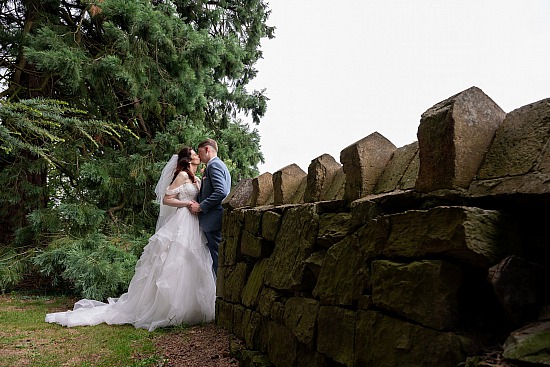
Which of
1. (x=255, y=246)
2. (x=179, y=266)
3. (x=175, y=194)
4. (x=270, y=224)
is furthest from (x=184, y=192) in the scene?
(x=270, y=224)

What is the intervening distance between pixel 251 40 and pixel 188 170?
4.75 m

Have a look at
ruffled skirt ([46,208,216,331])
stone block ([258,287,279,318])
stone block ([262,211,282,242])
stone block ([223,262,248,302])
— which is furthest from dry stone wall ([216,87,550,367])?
ruffled skirt ([46,208,216,331])

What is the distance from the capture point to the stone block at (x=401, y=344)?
1415mm

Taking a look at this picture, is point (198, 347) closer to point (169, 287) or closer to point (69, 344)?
point (169, 287)

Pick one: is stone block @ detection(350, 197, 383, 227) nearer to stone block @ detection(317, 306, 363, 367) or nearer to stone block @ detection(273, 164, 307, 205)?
stone block @ detection(317, 306, 363, 367)

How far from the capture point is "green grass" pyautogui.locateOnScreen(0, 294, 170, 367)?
11.2 feet

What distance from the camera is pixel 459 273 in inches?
59.2

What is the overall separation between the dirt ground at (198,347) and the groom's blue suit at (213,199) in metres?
1.09

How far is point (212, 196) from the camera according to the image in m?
5.00

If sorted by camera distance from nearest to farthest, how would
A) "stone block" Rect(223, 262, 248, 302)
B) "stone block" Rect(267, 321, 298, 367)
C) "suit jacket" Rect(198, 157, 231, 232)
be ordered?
1. "stone block" Rect(267, 321, 298, 367)
2. "stone block" Rect(223, 262, 248, 302)
3. "suit jacket" Rect(198, 157, 231, 232)

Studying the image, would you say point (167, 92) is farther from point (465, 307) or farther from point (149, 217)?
point (465, 307)

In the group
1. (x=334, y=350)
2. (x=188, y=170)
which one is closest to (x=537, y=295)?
(x=334, y=350)

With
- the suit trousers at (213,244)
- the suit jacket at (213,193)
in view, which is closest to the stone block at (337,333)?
the suit jacket at (213,193)

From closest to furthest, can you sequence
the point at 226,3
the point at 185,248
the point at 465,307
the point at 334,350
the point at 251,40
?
the point at 465,307, the point at 334,350, the point at 185,248, the point at 226,3, the point at 251,40
